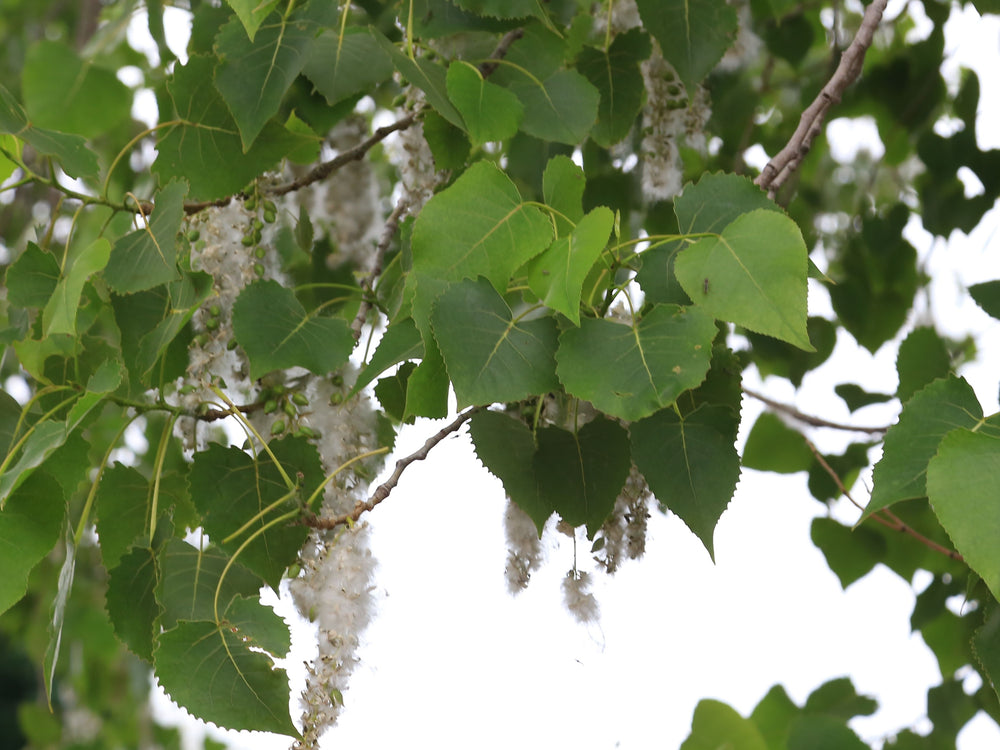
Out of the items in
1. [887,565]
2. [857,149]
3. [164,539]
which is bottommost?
[164,539]

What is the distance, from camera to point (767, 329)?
0.47 metres

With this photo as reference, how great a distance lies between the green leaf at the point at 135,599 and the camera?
2.20 ft

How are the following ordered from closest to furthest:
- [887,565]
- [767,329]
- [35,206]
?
[767,329] < [887,565] < [35,206]

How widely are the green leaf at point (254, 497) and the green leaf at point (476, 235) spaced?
0.66ft

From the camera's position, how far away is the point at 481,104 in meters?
0.66

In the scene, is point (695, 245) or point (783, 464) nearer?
point (695, 245)

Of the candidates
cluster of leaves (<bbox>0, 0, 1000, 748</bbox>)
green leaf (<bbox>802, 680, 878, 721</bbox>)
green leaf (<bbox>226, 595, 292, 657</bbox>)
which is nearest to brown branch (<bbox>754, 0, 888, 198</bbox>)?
cluster of leaves (<bbox>0, 0, 1000, 748</bbox>)

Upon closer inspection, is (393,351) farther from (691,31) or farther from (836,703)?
(836,703)

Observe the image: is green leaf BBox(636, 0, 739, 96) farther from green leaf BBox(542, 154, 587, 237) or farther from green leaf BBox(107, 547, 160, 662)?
green leaf BBox(107, 547, 160, 662)

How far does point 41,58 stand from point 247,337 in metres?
0.34

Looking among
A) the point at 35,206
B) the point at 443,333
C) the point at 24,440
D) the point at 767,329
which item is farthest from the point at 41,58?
the point at 35,206

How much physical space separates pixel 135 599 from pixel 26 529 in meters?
0.12

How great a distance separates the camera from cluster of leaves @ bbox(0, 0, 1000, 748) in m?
0.49

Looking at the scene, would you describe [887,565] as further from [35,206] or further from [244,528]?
[35,206]
